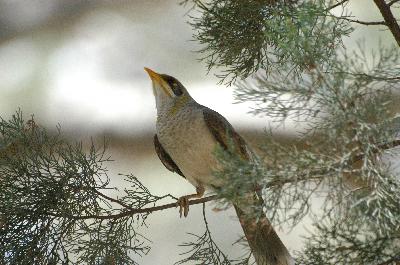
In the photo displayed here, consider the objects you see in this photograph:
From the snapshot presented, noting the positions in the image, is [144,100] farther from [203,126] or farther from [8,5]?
[203,126]

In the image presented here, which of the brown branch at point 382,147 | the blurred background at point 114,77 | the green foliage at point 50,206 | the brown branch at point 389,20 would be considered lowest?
the brown branch at point 382,147

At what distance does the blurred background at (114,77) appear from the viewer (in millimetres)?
2324

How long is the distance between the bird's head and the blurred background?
738mm

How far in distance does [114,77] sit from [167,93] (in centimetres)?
101

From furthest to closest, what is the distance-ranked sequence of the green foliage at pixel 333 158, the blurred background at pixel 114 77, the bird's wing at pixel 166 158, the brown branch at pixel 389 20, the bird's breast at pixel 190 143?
the blurred background at pixel 114 77 → the bird's wing at pixel 166 158 → the bird's breast at pixel 190 143 → the brown branch at pixel 389 20 → the green foliage at pixel 333 158

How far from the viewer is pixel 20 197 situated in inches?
41.2

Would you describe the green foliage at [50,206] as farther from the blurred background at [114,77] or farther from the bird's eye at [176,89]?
the blurred background at [114,77]

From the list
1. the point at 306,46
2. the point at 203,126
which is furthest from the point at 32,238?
the point at 306,46

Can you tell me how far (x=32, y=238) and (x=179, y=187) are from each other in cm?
130

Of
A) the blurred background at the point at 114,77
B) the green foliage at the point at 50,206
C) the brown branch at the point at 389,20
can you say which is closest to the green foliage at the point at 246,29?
the brown branch at the point at 389,20

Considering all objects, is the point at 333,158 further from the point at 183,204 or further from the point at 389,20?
the point at 183,204

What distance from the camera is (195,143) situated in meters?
1.29

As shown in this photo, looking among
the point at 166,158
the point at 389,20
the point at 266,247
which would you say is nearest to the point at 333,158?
the point at 389,20

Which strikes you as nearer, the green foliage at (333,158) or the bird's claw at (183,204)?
the green foliage at (333,158)
